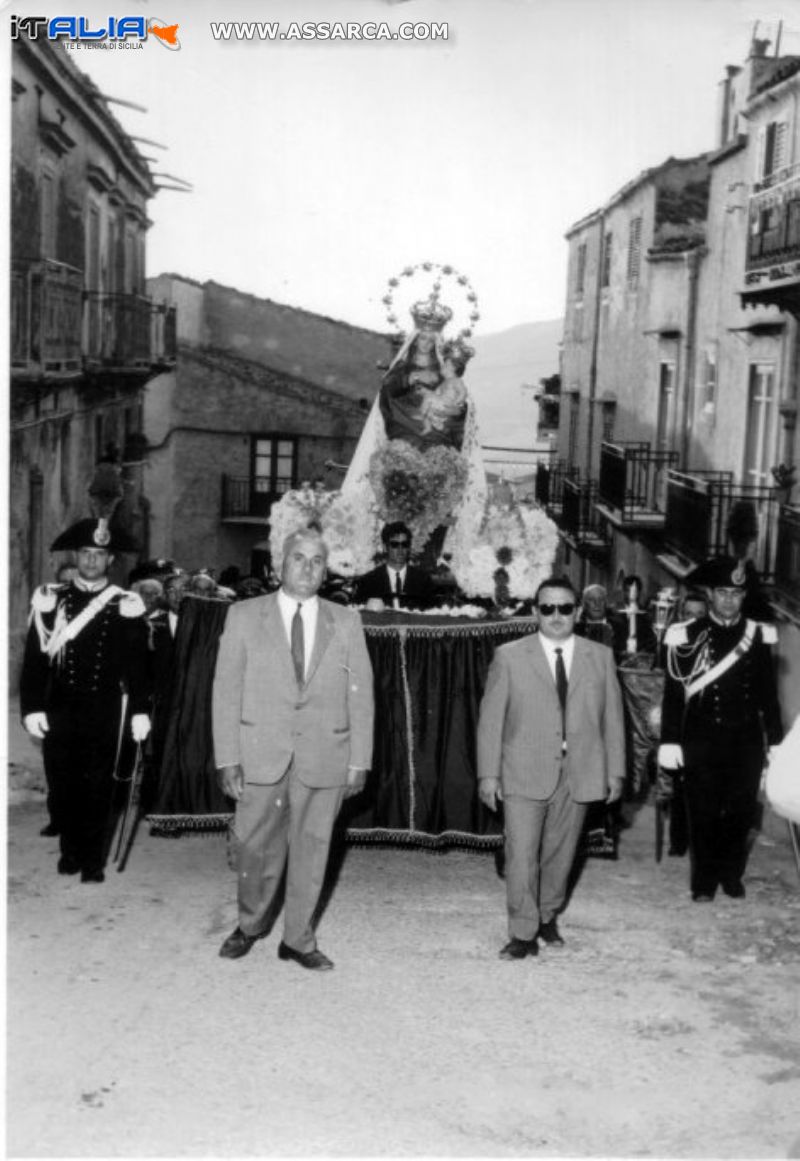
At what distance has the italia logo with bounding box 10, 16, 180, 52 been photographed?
561 cm

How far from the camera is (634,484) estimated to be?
17188 millimetres

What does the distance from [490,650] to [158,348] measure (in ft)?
54.2

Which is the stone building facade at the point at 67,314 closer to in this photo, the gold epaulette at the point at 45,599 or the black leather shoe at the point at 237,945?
the gold epaulette at the point at 45,599

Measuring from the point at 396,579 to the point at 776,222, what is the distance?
5.14m

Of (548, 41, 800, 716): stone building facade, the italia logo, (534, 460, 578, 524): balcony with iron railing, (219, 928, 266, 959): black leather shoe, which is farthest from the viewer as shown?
(534, 460, 578, 524): balcony with iron railing

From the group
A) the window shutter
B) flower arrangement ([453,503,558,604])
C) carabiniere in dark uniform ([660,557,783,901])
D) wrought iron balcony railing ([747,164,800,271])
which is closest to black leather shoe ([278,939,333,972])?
carabiniere in dark uniform ([660,557,783,901])

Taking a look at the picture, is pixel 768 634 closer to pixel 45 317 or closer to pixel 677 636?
pixel 677 636

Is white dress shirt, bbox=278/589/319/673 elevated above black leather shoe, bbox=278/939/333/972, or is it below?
above

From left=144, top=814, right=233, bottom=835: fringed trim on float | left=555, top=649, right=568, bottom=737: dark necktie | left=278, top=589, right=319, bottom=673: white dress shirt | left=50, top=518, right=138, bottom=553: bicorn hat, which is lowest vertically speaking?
left=144, top=814, right=233, bottom=835: fringed trim on float

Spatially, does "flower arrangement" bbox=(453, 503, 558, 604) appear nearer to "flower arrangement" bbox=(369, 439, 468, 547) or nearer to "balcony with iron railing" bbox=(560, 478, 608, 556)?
"flower arrangement" bbox=(369, 439, 468, 547)

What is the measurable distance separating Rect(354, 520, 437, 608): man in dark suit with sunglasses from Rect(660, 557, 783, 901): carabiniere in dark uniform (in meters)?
2.39

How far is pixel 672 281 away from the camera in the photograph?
1702 centimetres

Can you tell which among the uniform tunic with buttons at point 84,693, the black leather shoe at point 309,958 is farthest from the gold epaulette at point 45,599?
the black leather shoe at point 309,958

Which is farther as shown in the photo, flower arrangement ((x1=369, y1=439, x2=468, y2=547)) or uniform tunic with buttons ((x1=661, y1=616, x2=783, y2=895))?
flower arrangement ((x1=369, y1=439, x2=468, y2=547))
